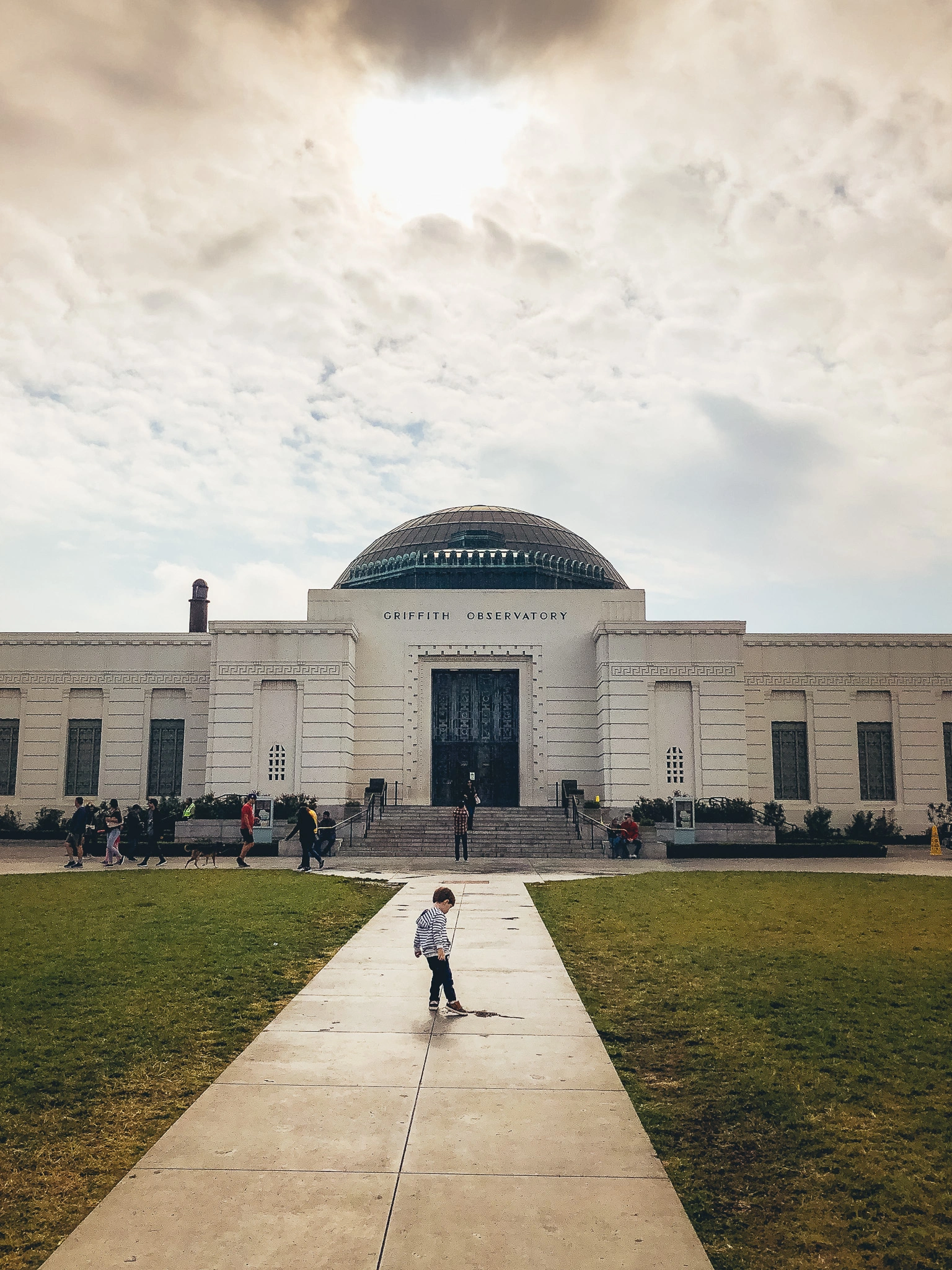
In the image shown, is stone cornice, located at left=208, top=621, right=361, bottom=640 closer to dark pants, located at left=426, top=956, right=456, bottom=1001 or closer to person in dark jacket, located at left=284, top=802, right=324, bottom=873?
person in dark jacket, located at left=284, top=802, right=324, bottom=873

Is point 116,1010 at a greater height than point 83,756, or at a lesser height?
lesser

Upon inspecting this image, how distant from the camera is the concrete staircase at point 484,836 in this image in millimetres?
27156

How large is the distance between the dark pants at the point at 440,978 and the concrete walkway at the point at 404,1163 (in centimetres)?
25

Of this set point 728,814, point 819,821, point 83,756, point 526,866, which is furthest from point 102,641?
point 819,821

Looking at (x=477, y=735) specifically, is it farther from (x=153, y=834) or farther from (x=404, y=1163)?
(x=404, y=1163)

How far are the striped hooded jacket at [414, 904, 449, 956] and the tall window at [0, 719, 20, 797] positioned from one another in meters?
30.1

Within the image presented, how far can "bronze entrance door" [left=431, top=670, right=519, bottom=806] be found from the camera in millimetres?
34125

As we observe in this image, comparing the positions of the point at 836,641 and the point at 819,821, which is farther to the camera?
the point at 836,641

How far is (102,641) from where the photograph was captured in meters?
35.1

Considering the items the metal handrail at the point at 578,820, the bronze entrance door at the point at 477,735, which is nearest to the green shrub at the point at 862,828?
the metal handrail at the point at 578,820

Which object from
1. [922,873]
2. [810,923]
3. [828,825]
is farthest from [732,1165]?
[828,825]

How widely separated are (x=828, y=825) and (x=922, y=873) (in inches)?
386

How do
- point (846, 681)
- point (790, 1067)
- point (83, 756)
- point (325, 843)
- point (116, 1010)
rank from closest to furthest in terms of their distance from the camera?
1. point (790, 1067)
2. point (116, 1010)
3. point (325, 843)
4. point (846, 681)
5. point (83, 756)

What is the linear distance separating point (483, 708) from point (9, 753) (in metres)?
17.8
